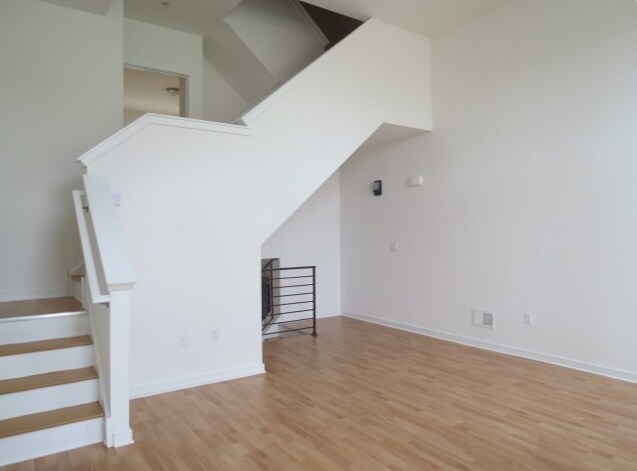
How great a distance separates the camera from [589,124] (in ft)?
12.8

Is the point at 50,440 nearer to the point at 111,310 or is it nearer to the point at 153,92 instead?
the point at 111,310

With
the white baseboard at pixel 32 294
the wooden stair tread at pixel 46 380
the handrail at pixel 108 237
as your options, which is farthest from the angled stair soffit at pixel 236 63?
the wooden stair tread at pixel 46 380

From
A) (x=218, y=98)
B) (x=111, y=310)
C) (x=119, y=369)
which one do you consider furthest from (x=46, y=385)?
(x=218, y=98)

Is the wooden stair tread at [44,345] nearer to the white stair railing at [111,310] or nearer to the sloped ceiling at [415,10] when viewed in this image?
the white stair railing at [111,310]

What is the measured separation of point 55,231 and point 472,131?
14.9ft

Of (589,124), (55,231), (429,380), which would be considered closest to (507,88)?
(589,124)

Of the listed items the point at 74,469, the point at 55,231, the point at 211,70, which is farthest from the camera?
the point at 211,70

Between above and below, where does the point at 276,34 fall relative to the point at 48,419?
above

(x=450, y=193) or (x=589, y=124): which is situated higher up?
(x=589, y=124)

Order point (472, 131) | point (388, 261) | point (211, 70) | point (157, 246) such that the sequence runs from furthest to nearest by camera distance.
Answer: point (211, 70)
point (388, 261)
point (472, 131)
point (157, 246)

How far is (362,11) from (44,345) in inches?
174

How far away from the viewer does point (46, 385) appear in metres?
2.68

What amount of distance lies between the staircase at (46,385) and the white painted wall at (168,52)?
11.4ft

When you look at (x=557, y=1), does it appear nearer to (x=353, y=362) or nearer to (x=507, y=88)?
(x=507, y=88)
